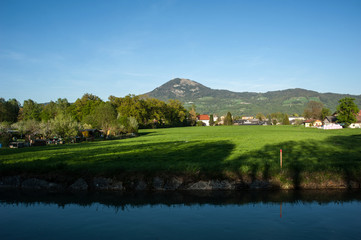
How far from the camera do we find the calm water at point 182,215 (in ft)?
44.1

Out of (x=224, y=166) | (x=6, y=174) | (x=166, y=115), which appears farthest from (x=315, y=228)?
(x=166, y=115)

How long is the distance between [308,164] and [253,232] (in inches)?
482

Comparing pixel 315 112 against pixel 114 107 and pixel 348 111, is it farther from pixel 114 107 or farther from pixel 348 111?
pixel 114 107

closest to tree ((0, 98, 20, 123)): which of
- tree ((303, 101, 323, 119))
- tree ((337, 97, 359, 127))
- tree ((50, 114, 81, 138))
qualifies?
tree ((50, 114, 81, 138))

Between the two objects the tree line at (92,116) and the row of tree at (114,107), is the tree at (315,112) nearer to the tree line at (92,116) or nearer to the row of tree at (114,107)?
the tree line at (92,116)

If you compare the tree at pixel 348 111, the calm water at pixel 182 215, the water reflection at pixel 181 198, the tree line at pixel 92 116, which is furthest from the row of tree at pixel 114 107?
the calm water at pixel 182 215

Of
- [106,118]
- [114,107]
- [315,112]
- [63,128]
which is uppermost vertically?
[114,107]

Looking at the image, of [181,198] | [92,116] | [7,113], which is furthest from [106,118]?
[7,113]

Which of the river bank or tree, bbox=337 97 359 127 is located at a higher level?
tree, bbox=337 97 359 127

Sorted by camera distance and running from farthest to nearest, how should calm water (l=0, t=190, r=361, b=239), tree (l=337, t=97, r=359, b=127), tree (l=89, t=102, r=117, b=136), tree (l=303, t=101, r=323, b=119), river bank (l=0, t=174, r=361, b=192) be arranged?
tree (l=303, t=101, r=323, b=119)
tree (l=337, t=97, r=359, b=127)
tree (l=89, t=102, r=117, b=136)
river bank (l=0, t=174, r=361, b=192)
calm water (l=0, t=190, r=361, b=239)

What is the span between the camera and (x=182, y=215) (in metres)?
16.1

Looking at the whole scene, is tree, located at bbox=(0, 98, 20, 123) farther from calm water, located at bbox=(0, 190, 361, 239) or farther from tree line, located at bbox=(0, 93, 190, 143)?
calm water, located at bbox=(0, 190, 361, 239)

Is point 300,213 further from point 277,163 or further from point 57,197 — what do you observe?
point 57,197

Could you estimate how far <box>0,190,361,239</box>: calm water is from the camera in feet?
44.1
